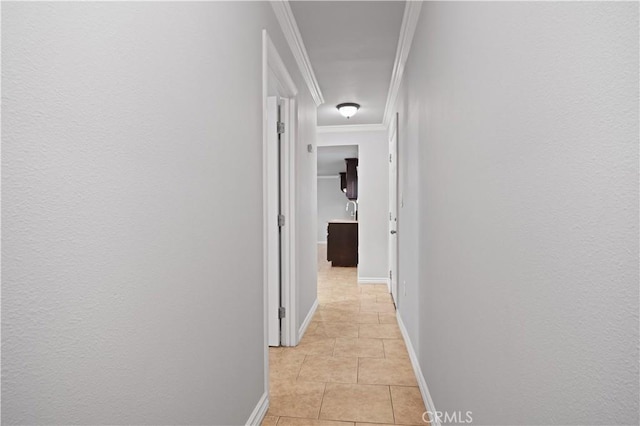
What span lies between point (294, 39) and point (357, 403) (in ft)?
8.22

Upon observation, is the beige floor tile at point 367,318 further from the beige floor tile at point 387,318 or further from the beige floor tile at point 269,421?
the beige floor tile at point 269,421

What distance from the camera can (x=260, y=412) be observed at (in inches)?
77.6

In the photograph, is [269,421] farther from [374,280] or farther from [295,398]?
[374,280]

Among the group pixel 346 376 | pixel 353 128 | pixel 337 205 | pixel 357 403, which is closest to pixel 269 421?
pixel 357 403

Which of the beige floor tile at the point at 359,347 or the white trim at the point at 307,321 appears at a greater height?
the white trim at the point at 307,321

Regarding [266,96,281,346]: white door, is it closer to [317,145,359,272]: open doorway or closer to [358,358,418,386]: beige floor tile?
[358,358,418,386]: beige floor tile

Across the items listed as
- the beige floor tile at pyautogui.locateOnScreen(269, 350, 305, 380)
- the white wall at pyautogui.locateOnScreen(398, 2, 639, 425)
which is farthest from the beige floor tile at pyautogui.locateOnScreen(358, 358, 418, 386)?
the white wall at pyautogui.locateOnScreen(398, 2, 639, 425)

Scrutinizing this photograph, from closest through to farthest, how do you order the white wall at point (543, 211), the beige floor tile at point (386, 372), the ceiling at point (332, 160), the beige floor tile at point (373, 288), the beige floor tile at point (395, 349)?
the white wall at point (543, 211) < the beige floor tile at point (386, 372) < the beige floor tile at point (395, 349) < the beige floor tile at point (373, 288) < the ceiling at point (332, 160)

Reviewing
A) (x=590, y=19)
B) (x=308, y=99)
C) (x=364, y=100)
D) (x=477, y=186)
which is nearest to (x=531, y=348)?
(x=477, y=186)

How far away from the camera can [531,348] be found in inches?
32.3

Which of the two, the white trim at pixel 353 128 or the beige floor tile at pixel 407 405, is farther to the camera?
the white trim at pixel 353 128

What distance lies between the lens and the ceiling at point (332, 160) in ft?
25.1

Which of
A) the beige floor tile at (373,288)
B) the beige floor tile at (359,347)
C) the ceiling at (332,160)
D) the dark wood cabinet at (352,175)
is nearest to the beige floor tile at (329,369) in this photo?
the beige floor tile at (359,347)

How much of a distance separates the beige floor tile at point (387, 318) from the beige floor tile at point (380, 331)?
0.11m
